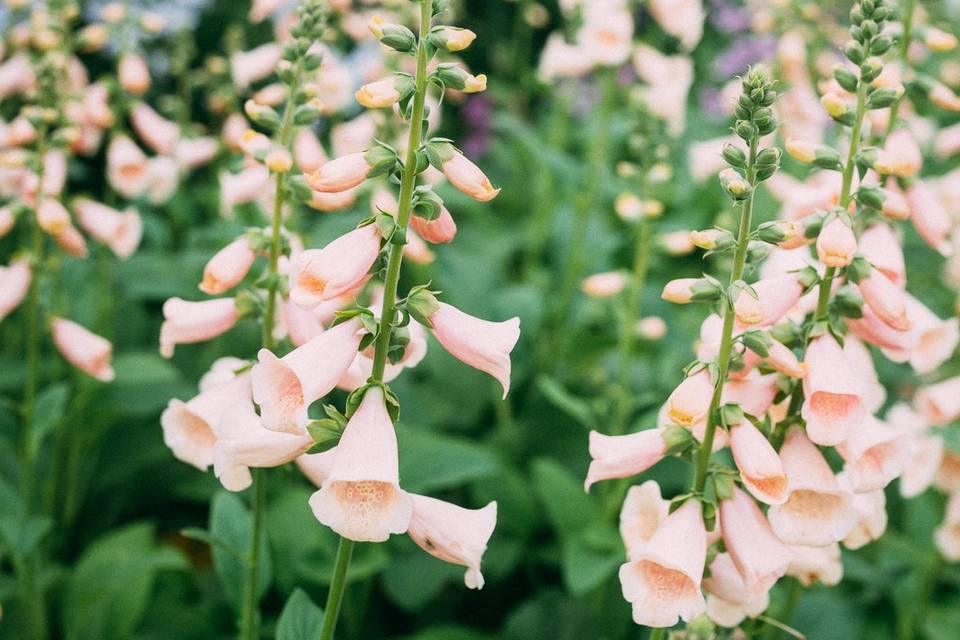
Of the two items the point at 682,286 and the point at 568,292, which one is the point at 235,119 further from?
the point at 682,286

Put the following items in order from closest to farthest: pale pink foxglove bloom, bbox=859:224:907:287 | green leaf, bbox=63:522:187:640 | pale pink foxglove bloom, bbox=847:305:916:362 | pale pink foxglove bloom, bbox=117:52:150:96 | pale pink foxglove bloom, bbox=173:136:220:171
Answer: pale pink foxglove bloom, bbox=847:305:916:362, pale pink foxglove bloom, bbox=859:224:907:287, green leaf, bbox=63:522:187:640, pale pink foxglove bloom, bbox=117:52:150:96, pale pink foxglove bloom, bbox=173:136:220:171

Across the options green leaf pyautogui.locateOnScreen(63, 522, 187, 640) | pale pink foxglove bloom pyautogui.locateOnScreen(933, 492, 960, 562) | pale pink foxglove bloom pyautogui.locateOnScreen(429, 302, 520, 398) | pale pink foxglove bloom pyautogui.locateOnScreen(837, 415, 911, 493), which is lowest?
green leaf pyautogui.locateOnScreen(63, 522, 187, 640)

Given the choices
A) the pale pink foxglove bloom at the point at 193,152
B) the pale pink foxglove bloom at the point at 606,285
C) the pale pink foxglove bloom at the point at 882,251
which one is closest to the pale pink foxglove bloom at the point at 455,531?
the pale pink foxglove bloom at the point at 882,251

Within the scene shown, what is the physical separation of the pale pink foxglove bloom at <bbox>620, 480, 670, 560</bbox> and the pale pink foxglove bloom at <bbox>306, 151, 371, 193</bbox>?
688mm

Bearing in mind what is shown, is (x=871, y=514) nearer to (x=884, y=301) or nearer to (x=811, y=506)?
(x=811, y=506)

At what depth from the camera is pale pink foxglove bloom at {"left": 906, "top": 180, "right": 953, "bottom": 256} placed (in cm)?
223

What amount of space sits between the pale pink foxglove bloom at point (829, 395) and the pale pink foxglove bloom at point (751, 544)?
0.16m

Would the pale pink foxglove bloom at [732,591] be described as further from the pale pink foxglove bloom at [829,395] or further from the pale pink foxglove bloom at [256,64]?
the pale pink foxglove bloom at [256,64]

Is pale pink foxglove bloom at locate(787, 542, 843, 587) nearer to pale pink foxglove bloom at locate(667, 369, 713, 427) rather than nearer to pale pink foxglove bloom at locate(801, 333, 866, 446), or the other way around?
pale pink foxglove bloom at locate(801, 333, 866, 446)

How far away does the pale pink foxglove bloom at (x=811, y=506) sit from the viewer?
5.18 ft

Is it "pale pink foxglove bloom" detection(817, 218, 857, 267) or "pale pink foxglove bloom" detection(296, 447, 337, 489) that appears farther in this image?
"pale pink foxglove bloom" detection(296, 447, 337, 489)

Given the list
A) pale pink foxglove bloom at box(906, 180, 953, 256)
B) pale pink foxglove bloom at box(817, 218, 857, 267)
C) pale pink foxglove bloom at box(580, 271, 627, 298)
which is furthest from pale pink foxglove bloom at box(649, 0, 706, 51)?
pale pink foxglove bloom at box(817, 218, 857, 267)

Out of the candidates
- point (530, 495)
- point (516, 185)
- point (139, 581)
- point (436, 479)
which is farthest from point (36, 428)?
point (516, 185)

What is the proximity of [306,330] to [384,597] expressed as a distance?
1.66 meters
